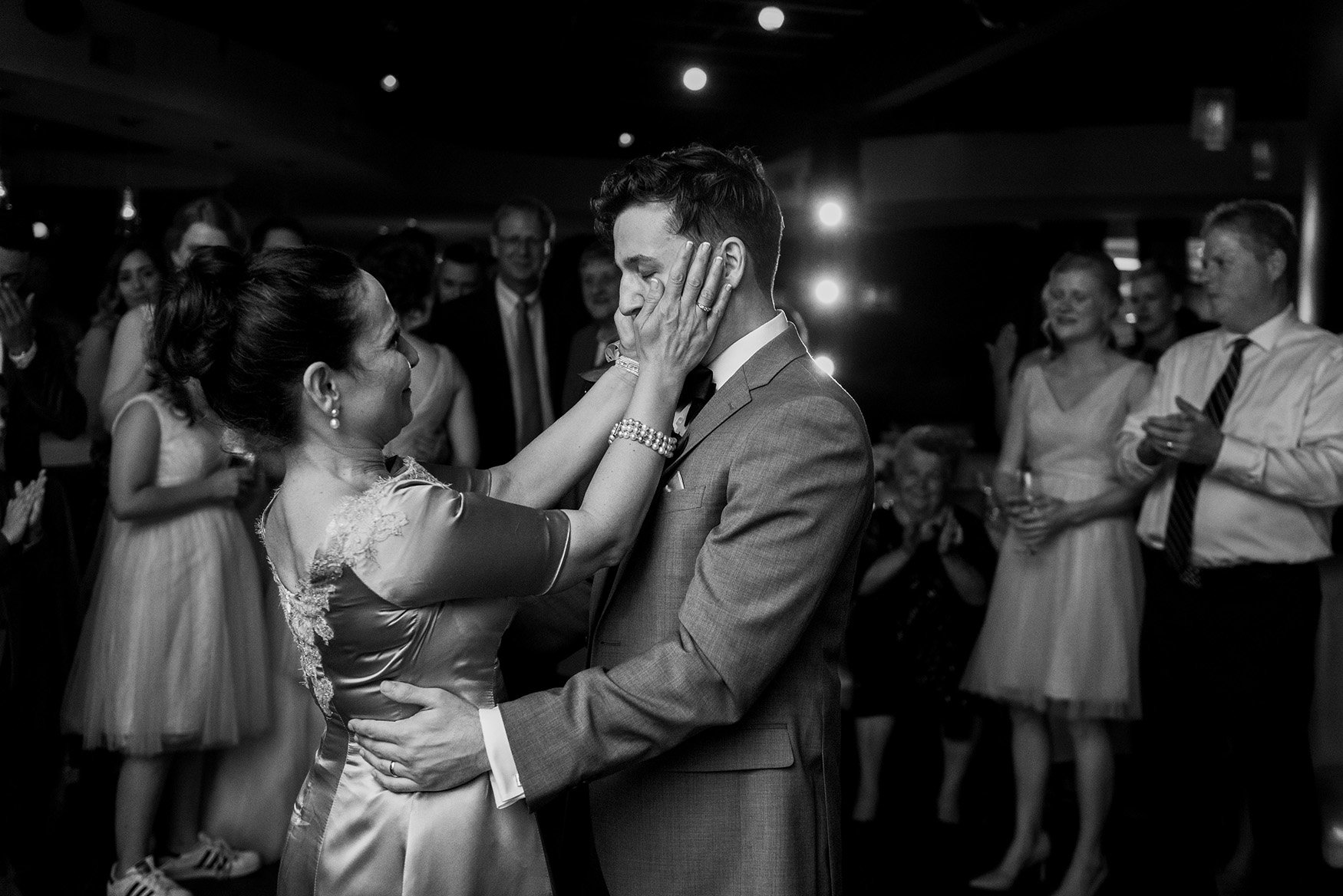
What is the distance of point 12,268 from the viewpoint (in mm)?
3408

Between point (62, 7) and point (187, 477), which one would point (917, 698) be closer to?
point (187, 477)

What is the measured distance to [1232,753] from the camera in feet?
11.1

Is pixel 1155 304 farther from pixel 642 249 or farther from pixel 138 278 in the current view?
pixel 642 249

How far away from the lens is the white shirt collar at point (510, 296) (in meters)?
4.43

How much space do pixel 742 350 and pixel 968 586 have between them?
99.5 inches

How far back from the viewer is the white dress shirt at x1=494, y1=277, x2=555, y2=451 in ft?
14.2

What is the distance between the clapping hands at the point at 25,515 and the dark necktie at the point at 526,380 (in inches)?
61.8

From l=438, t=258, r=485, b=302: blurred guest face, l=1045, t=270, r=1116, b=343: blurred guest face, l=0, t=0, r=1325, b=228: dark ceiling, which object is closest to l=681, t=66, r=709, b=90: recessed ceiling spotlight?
l=0, t=0, r=1325, b=228: dark ceiling

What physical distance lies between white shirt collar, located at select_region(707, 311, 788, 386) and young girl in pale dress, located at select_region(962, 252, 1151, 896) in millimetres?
1996

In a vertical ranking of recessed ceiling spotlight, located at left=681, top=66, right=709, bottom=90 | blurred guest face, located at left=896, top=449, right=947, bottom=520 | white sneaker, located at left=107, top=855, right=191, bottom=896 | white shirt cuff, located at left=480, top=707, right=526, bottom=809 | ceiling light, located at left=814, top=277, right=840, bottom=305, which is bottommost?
white sneaker, located at left=107, top=855, right=191, bottom=896

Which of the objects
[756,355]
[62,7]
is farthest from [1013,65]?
[756,355]

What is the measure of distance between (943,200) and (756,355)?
1007cm

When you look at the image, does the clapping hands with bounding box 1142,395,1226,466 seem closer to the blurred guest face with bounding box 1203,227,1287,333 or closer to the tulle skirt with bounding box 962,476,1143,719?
the blurred guest face with bounding box 1203,227,1287,333

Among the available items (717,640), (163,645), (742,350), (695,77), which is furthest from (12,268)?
(695,77)
